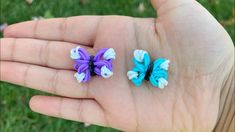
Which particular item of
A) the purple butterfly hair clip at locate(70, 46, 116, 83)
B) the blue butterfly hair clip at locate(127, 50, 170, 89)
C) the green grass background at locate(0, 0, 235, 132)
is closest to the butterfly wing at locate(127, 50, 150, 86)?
the blue butterfly hair clip at locate(127, 50, 170, 89)

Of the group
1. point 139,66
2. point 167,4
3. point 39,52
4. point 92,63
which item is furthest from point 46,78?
point 167,4

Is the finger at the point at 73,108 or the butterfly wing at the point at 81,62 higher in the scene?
the butterfly wing at the point at 81,62

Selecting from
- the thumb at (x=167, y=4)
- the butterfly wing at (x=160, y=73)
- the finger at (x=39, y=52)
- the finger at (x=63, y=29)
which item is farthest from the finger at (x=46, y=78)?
the thumb at (x=167, y=4)

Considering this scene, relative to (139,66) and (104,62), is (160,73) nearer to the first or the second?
(139,66)

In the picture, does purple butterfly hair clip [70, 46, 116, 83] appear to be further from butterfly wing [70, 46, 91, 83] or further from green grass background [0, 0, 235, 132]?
green grass background [0, 0, 235, 132]

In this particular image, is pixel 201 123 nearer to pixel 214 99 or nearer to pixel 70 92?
pixel 214 99

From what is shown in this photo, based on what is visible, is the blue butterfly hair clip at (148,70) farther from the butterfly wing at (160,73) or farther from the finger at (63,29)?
the finger at (63,29)
